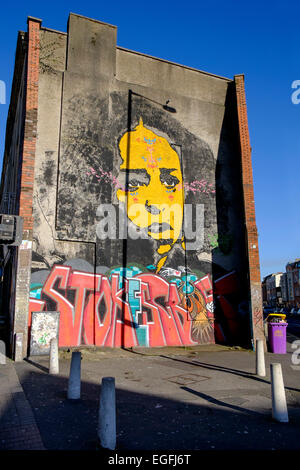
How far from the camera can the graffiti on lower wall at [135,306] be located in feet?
39.4

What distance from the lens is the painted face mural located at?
45.2 ft

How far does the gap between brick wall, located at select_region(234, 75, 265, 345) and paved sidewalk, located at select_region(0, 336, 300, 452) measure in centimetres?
319

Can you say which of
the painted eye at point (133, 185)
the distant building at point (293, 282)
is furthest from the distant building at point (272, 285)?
the painted eye at point (133, 185)

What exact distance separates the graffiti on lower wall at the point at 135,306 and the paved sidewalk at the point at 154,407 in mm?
2040

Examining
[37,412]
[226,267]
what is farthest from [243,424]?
[226,267]

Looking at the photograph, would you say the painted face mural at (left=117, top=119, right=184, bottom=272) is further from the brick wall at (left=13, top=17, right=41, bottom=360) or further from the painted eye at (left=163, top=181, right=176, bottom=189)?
the brick wall at (left=13, top=17, right=41, bottom=360)

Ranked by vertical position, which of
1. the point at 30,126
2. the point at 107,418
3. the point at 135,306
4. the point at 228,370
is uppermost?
the point at 30,126

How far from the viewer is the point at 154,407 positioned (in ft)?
19.5

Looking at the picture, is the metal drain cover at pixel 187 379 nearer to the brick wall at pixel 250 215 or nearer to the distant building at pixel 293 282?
the brick wall at pixel 250 215

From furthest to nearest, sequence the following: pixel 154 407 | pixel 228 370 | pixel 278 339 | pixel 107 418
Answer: pixel 278 339, pixel 228 370, pixel 154 407, pixel 107 418

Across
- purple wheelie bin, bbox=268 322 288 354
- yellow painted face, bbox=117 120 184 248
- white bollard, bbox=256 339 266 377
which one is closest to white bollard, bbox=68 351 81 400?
white bollard, bbox=256 339 266 377

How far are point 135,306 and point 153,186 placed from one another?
4.90m

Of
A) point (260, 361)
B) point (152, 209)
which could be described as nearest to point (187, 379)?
point (260, 361)

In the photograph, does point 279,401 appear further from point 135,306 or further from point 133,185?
point 133,185
